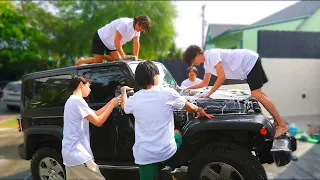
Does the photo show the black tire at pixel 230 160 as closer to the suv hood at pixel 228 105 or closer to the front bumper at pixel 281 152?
the front bumper at pixel 281 152

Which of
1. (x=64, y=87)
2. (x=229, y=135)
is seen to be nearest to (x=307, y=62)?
(x=229, y=135)

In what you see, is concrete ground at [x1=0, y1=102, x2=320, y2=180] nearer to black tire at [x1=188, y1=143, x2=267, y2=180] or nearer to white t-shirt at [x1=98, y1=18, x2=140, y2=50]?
black tire at [x1=188, y1=143, x2=267, y2=180]

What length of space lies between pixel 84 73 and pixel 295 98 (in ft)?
27.6

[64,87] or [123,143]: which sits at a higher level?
[64,87]

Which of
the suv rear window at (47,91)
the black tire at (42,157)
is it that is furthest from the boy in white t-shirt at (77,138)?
the suv rear window at (47,91)

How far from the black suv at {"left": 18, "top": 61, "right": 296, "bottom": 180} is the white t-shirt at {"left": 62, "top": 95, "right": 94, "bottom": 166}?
668mm

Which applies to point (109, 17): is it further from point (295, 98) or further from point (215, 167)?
point (215, 167)

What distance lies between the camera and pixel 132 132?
3512 mm

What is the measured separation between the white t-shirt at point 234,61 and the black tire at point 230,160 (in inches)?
44.5

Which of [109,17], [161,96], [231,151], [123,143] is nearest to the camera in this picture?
[161,96]

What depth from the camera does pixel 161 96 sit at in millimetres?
2564

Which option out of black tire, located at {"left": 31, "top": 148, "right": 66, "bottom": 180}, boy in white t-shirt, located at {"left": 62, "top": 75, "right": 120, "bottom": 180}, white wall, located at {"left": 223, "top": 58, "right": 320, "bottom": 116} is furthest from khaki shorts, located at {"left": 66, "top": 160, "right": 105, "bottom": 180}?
white wall, located at {"left": 223, "top": 58, "right": 320, "bottom": 116}

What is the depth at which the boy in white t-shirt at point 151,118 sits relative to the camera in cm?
255

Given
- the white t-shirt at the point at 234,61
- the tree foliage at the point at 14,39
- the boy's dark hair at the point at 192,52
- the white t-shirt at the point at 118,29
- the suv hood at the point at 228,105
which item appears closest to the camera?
the suv hood at the point at 228,105
